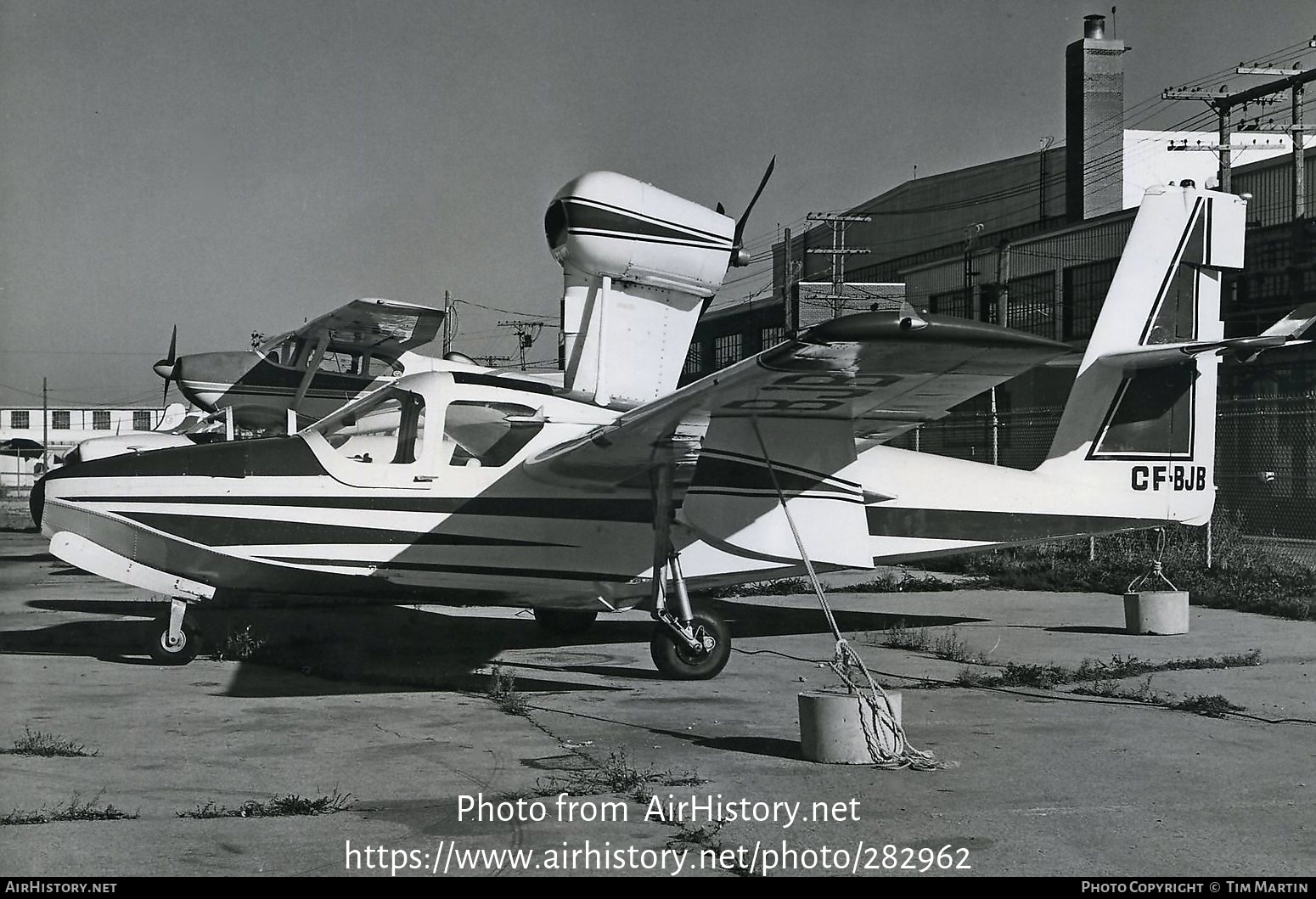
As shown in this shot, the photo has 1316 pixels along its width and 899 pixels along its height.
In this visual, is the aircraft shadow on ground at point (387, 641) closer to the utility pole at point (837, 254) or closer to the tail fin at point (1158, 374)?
the tail fin at point (1158, 374)

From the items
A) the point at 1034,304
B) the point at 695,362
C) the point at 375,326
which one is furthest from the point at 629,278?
the point at 695,362

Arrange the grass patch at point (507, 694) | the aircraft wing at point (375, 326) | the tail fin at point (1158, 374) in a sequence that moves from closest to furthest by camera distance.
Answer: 1. the grass patch at point (507, 694)
2. the tail fin at point (1158, 374)
3. the aircraft wing at point (375, 326)

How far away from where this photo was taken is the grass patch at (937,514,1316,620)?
38.8ft

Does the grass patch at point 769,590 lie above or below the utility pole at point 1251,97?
below

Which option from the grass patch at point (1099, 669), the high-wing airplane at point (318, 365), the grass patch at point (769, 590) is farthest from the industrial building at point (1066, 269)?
the high-wing airplane at point (318, 365)

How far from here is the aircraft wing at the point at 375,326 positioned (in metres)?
15.5

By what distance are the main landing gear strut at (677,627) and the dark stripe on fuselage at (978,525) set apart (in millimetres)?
1919

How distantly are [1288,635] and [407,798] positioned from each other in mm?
8017

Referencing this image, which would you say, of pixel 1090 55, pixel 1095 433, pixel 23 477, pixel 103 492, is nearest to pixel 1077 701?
pixel 1095 433

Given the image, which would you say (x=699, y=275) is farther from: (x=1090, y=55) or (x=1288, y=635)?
(x=1090, y=55)

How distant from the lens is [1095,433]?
9867 mm

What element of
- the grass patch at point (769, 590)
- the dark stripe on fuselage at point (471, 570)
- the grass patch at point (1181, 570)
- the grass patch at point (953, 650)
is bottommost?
the grass patch at point (953, 650)

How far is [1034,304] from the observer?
1444 inches

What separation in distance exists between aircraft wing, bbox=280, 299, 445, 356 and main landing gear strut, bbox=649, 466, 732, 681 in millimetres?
8444
